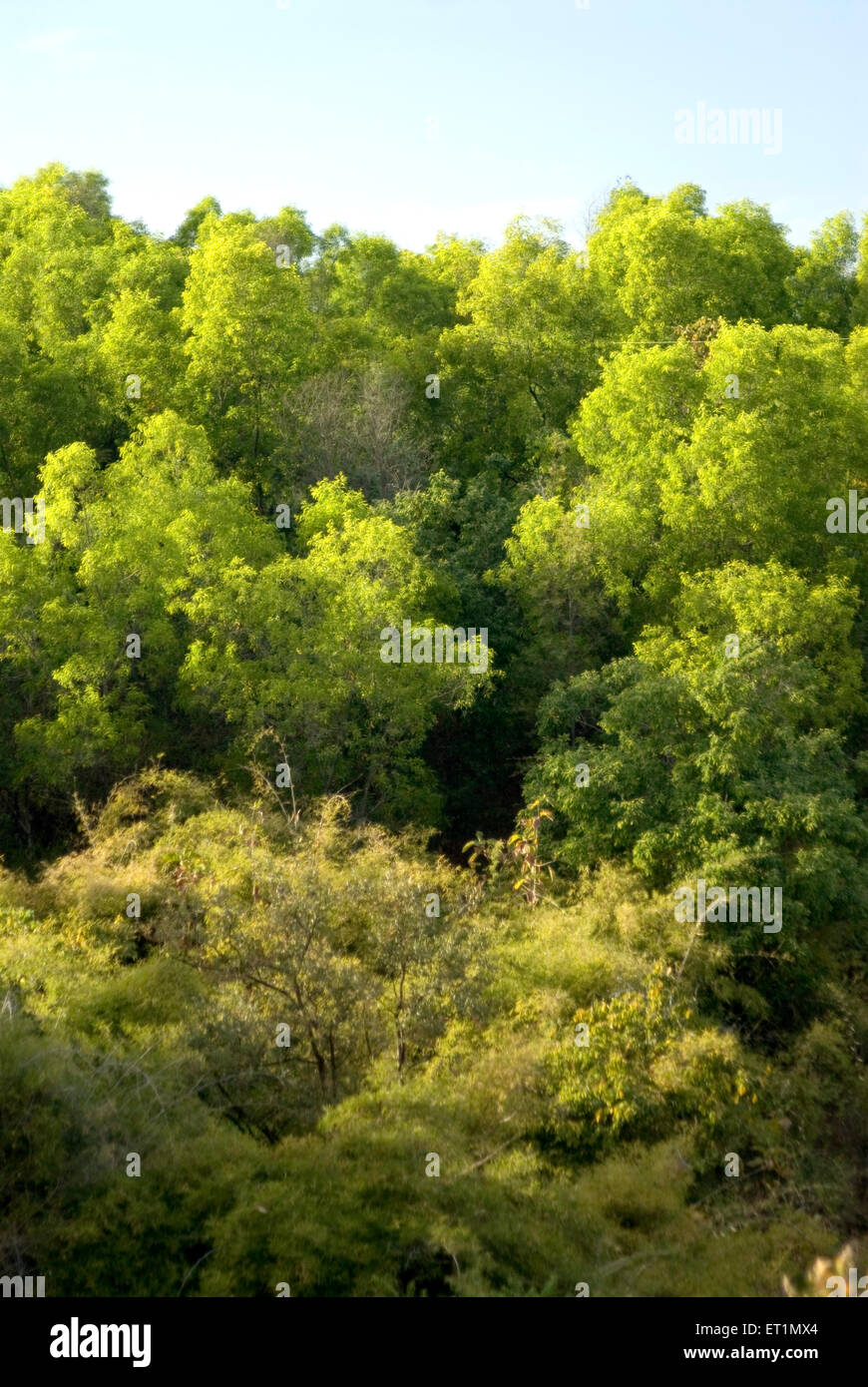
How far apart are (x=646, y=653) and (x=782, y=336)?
9.27 meters

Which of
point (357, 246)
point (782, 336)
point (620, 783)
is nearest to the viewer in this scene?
point (620, 783)

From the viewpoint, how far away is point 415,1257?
14.6m

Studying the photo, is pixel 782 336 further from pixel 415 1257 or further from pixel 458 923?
pixel 415 1257

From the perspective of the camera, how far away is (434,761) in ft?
111

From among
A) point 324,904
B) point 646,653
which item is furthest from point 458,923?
point 646,653

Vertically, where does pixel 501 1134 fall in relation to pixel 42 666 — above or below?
below

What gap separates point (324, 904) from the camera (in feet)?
62.4

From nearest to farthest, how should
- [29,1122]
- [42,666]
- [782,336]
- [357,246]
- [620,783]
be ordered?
[29,1122], [620,783], [42,666], [782,336], [357,246]

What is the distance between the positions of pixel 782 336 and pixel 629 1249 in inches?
950

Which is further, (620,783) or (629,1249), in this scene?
Result: (620,783)

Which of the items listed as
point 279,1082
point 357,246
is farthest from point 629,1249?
point 357,246

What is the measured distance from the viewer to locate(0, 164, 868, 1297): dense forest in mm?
15703

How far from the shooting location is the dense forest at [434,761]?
15703 millimetres
